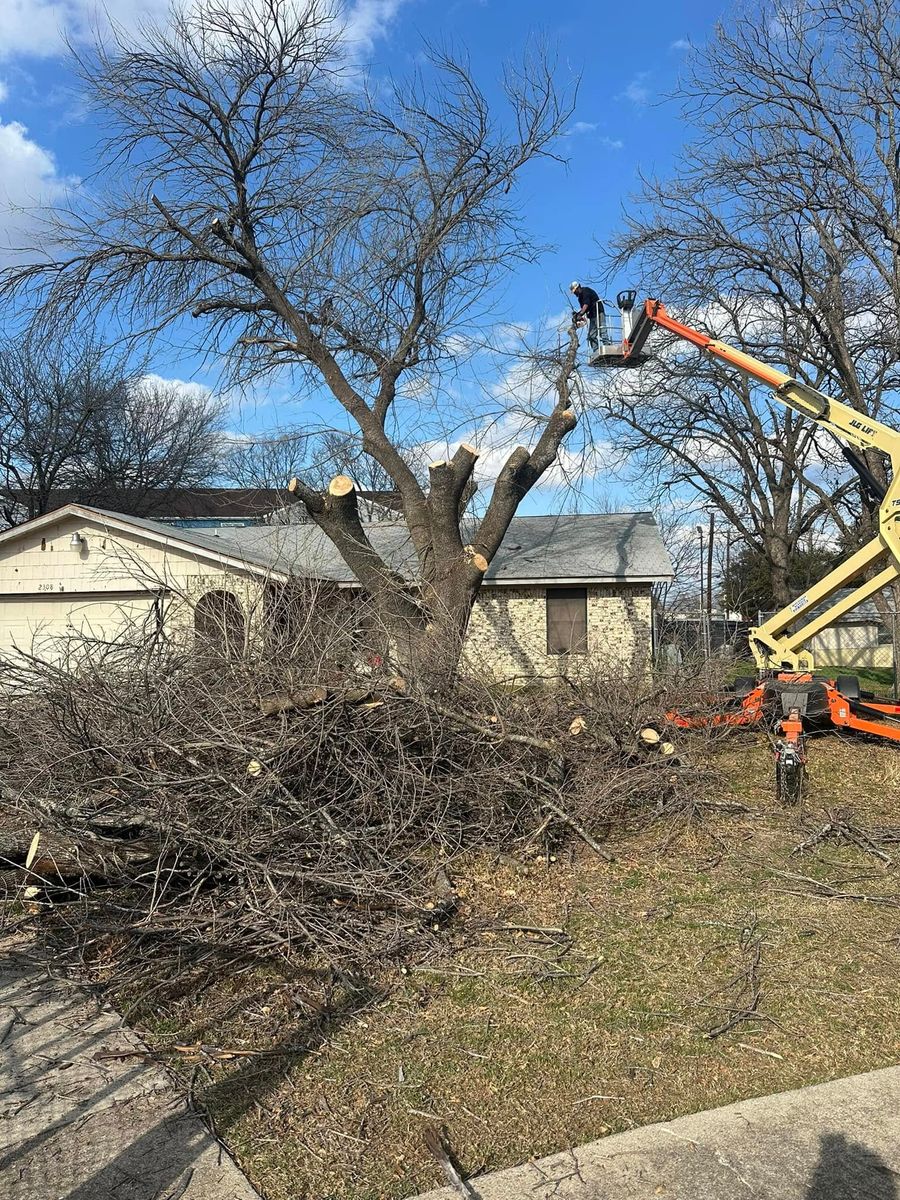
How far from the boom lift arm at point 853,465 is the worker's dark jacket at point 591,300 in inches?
18.2

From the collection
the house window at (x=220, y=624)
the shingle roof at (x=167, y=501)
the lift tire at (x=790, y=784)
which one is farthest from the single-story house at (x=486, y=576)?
the shingle roof at (x=167, y=501)

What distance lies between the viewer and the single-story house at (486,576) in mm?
16094

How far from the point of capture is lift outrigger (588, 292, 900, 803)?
903 centimetres

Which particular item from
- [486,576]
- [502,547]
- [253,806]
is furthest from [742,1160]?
[502,547]

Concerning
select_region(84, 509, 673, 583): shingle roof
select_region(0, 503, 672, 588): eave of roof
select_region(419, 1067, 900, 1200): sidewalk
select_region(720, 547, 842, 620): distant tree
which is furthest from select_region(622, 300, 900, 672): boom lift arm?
select_region(720, 547, 842, 620): distant tree

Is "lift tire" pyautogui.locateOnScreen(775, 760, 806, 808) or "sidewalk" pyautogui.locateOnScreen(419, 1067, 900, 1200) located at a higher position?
"lift tire" pyautogui.locateOnScreen(775, 760, 806, 808)

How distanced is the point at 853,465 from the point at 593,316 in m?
3.37

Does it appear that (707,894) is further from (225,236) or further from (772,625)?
(225,236)

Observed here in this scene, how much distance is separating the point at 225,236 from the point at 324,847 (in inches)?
472

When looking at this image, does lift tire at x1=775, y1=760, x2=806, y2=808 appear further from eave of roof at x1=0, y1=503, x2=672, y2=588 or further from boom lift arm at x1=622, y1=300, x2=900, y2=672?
eave of roof at x1=0, y1=503, x2=672, y2=588

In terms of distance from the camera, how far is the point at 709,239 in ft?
56.3

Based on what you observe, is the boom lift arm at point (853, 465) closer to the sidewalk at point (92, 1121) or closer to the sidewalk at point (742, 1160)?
the sidewalk at point (742, 1160)

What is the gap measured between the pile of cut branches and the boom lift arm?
3888 mm

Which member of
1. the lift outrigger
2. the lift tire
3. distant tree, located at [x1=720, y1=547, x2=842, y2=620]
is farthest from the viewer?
distant tree, located at [x1=720, y1=547, x2=842, y2=620]
